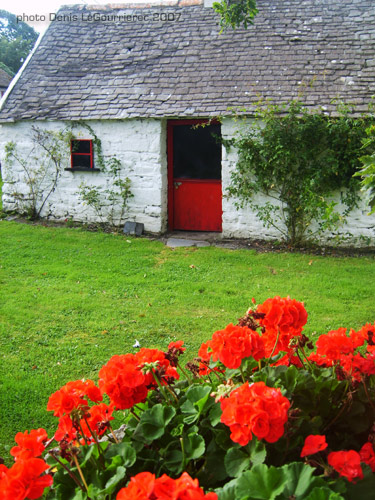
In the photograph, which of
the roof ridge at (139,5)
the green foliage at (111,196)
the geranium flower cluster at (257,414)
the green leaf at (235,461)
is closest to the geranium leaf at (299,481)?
the geranium flower cluster at (257,414)

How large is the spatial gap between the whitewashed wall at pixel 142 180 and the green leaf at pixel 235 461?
→ 364 inches

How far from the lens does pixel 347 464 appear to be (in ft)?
5.65

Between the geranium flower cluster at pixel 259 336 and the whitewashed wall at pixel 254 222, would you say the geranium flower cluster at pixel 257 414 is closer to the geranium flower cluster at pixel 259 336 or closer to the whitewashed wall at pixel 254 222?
the geranium flower cluster at pixel 259 336

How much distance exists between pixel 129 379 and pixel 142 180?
9.89 meters

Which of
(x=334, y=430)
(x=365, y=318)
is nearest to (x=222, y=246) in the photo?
(x=365, y=318)

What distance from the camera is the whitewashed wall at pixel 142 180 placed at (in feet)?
36.3

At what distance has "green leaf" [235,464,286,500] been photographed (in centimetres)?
152

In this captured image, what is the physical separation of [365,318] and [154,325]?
2.78 m

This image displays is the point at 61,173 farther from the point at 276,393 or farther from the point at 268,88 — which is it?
the point at 276,393

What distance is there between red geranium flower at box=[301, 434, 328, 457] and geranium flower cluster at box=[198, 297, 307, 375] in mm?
474

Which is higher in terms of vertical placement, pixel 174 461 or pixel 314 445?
pixel 314 445

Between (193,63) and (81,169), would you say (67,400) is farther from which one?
(193,63)

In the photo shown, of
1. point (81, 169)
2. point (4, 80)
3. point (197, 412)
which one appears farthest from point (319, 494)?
point (4, 80)

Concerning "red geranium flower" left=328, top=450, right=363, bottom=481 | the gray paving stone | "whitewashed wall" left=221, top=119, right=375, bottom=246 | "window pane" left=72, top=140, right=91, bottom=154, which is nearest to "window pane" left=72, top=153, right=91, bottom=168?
"window pane" left=72, top=140, right=91, bottom=154
